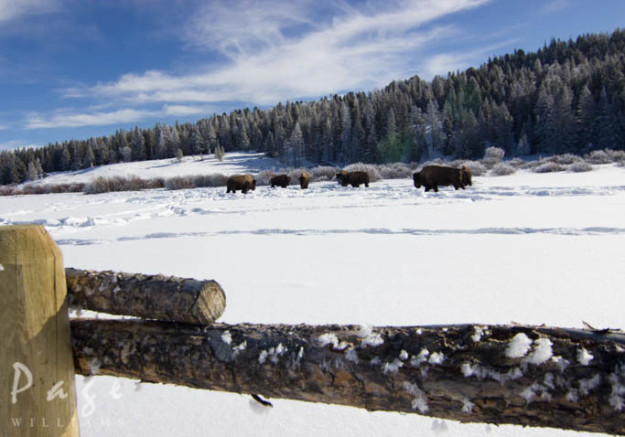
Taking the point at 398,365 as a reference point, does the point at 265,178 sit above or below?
above

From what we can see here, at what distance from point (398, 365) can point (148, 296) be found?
1.04 meters

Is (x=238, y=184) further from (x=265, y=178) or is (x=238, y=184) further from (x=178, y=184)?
(x=265, y=178)

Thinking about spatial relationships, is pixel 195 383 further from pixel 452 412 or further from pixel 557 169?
pixel 557 169

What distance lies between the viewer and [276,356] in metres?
1.37

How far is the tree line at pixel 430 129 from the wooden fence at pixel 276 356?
204 feet

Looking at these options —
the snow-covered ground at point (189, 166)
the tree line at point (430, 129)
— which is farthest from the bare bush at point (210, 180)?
the tree line at point (430, 129)

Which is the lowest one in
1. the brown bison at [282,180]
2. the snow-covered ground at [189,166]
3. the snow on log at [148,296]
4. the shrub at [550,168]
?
the shrub at [550,168]

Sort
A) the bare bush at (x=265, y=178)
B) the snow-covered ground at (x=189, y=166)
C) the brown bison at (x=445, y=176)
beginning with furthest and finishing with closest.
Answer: the snow-covered ground at (x=189, y=166) → the bare bush at (x=265, y=178) → the brown bison at (x=445, y=176)

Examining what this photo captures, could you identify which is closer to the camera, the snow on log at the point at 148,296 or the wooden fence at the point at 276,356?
the wooden fence at the point at 276,356

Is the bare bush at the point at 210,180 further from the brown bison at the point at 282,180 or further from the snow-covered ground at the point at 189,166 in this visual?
the snow-covered ground at the point at 189,166

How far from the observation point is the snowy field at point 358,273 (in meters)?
2.19

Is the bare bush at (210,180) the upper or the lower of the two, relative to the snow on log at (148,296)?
upper

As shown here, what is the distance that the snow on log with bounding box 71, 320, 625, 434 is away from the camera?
3.55 feet

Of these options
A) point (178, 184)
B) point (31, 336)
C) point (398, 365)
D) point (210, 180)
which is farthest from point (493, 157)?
point (31, 336)
